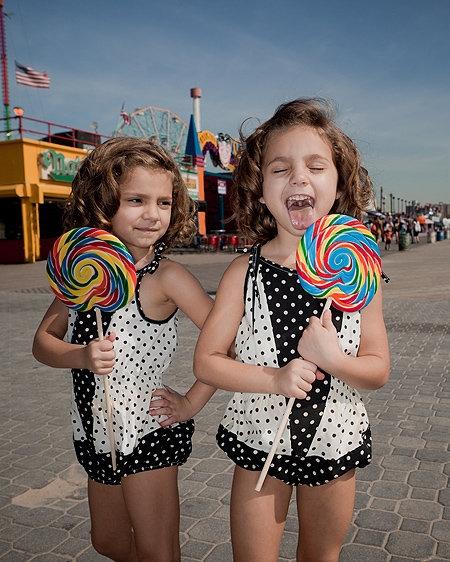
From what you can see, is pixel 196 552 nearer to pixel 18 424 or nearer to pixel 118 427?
pixel 118 427

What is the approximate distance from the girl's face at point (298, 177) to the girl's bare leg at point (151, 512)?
1.02 m

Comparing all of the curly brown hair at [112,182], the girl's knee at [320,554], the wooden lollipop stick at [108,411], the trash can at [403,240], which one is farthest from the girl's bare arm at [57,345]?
the trash can at [403,240]

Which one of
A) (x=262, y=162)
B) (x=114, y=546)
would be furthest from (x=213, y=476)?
(x=262, y=162)

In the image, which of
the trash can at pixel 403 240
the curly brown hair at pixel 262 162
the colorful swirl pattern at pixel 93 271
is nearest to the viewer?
the curly brown hair at pixel 262 162

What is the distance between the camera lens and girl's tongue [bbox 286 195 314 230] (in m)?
1.77

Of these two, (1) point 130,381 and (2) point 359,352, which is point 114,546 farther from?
(2) point 359,352

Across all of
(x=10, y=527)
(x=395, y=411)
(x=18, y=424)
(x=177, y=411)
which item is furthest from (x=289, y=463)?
(x=18, y=424)

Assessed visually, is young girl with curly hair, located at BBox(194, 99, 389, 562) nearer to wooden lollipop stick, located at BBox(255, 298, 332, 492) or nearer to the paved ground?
wooden lollipop stick, located at BBox(255, 298, 332, 492)

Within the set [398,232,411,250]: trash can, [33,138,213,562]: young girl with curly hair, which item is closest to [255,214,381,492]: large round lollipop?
[33,138,213,562]: young girl with curly hair

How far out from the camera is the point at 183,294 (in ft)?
6.57

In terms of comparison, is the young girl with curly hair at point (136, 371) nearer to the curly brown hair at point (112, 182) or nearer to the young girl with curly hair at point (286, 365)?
the curly brown hair at point (112, 182)

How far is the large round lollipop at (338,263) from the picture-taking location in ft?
5.58

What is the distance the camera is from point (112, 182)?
2.02 metres

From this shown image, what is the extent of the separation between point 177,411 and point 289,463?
0.47 meters
